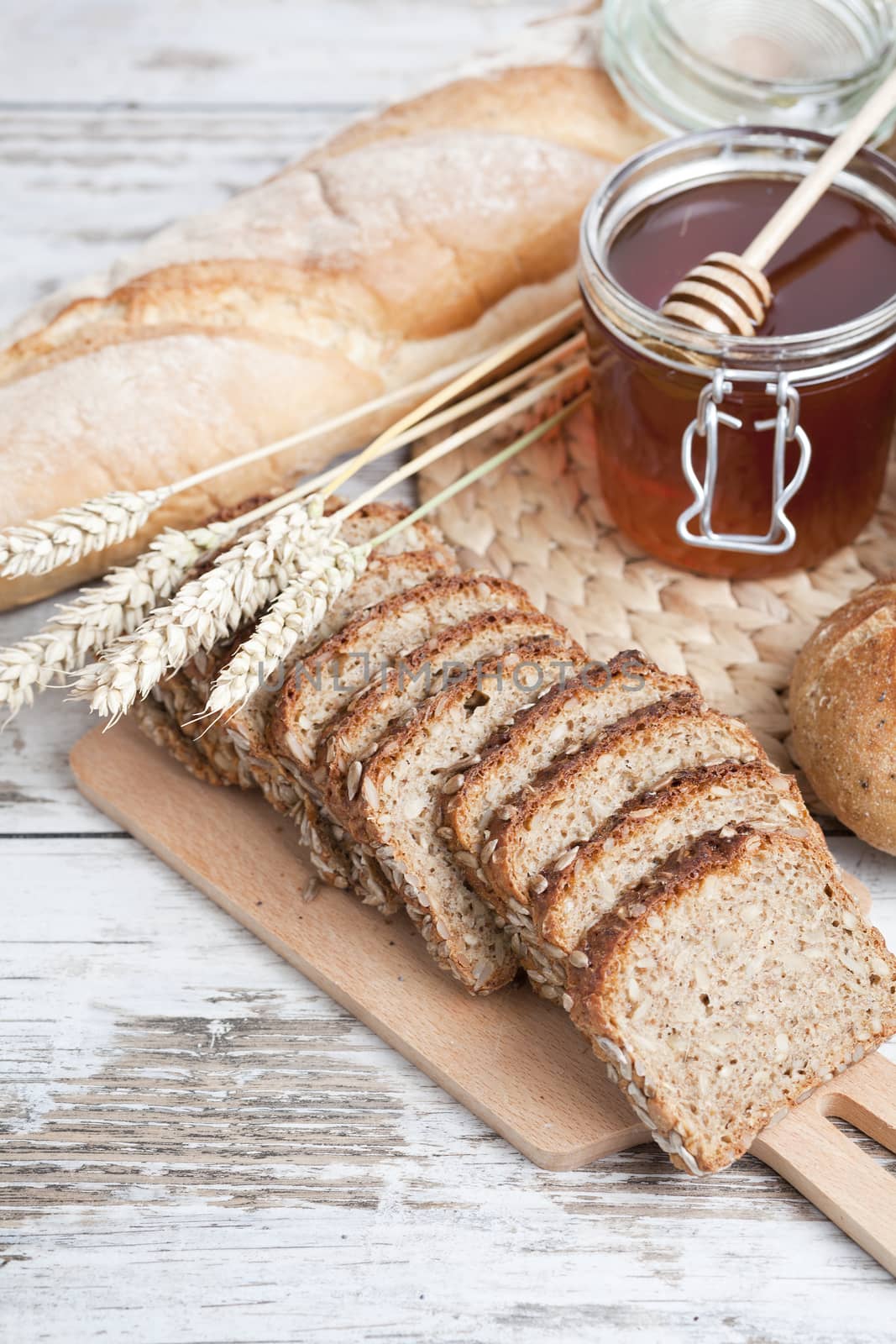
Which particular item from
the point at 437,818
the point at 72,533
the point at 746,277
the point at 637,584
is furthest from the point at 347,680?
the point at 746,277

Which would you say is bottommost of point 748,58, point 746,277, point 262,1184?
point 262,1184

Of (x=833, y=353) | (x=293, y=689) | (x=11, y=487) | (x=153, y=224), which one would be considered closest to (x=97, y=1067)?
(x=293, y=689)

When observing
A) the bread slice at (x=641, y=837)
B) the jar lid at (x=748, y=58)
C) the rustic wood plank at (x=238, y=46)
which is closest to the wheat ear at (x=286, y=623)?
the bread slice at (x=641, y=837)

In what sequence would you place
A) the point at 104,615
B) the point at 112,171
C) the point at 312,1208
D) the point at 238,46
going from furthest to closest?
the point at 238,46, the point at 112,171, the point at 104,615, the point at 312,1208

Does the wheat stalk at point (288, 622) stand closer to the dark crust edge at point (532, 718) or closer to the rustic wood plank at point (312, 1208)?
the dark crust edge at point (532, 718)

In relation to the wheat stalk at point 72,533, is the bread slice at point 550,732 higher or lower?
lower

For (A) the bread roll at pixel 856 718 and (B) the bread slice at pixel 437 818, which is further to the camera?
(A) the bread roll at pixel 856 718

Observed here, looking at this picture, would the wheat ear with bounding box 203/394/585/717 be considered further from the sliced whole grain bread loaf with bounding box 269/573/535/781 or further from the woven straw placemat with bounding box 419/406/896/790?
the woven straw placemat with bounding box 419/406/896/790

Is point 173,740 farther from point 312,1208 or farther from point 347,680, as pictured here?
point 312,1208
